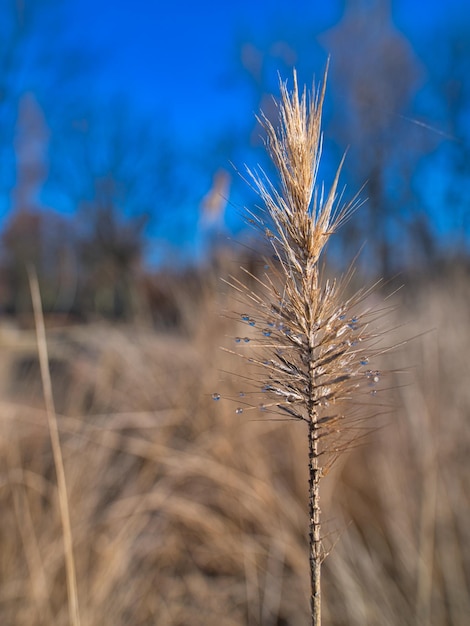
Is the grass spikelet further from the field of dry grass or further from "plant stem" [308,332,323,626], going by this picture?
the field of dry grass

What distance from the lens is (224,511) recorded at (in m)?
2.30

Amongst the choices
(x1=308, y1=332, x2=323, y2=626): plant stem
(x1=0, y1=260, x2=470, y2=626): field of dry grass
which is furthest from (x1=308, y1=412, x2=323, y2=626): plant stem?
(x1=0, y1=260, x2=470, y2=626): field of dry grass

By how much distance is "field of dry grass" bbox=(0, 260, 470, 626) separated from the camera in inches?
74.5

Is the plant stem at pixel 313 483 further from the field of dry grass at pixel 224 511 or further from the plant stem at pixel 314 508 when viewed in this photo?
the field of dry grass at pixel 224 511

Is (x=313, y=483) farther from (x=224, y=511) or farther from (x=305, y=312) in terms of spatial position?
(x=224, y=511)

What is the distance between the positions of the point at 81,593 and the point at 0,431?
744 millimetres

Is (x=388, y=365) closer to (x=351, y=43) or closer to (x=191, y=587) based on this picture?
(x=191, y=587)

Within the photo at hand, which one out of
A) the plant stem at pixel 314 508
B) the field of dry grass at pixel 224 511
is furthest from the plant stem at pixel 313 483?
the field of dry grass at pixel 224 511

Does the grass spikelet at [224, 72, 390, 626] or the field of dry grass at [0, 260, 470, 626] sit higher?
the grass spikelet at [224, 72, 390, 626]

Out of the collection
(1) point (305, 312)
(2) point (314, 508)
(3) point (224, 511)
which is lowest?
(3) point (224, 511)

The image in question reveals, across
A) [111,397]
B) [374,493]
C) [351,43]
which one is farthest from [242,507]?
[351,43]

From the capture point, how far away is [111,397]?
114 inches

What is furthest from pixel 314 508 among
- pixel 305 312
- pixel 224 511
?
pixel 224 511

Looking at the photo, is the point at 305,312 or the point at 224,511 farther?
the point at 224,511
